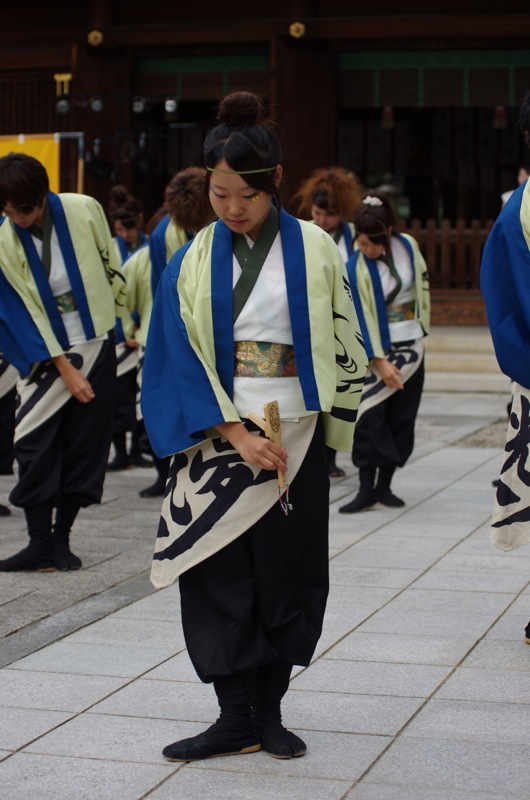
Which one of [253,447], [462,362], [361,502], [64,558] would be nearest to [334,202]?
[361,502]

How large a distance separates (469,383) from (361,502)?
5.91 meters

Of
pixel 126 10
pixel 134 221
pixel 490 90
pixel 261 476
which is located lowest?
pixel 261 476

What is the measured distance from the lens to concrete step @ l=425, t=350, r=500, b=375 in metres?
13.2

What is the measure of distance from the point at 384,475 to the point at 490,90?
786 centimetres

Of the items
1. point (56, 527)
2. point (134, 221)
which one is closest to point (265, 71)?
point (134, 221)

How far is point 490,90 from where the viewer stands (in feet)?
46.3

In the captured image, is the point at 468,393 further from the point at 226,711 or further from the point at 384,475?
→ the point at 226,711

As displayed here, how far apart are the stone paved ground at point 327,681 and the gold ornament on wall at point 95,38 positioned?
28.2 feet

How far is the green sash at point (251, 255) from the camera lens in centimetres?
354

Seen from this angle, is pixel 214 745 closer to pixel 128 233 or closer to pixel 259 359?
pixel 259 359

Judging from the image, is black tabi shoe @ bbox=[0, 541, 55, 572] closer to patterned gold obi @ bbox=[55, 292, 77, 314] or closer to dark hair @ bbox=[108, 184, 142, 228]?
patterned gold obi @ bbox=[55, 292, 77, 314]

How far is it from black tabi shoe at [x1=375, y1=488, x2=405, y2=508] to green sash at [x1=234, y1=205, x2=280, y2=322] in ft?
12.8

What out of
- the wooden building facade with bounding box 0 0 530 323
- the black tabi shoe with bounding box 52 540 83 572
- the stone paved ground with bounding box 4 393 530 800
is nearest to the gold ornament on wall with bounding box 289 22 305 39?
the wooden building facade with bounding box 0 0 530 323

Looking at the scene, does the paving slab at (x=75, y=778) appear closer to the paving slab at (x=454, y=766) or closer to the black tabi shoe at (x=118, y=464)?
the paving slab at (x=454, y=766)
